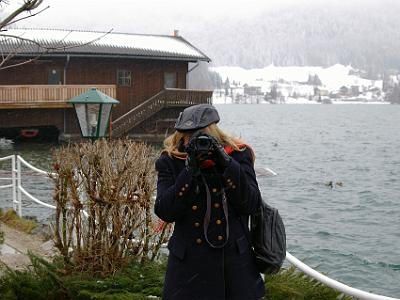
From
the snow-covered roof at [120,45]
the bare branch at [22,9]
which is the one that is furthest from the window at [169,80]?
the bare branch at [22,9]

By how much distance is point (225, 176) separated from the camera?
11.2ft

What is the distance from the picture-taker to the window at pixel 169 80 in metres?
39.8

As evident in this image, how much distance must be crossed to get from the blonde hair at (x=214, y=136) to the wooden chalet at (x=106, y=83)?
29.9 metres

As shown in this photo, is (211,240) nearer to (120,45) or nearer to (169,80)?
(120,45)

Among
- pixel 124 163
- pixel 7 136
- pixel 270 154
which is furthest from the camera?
pixel 270 154

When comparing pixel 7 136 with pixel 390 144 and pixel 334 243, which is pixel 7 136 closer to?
pixel 334 243

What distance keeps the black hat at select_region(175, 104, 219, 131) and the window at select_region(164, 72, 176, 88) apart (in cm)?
3637

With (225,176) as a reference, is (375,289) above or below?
below

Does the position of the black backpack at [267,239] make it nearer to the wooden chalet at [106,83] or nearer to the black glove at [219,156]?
the black glove at [219,156]

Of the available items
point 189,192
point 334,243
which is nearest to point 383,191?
point 334,243

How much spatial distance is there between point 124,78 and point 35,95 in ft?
24.2

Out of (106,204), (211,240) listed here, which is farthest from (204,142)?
(106,204)

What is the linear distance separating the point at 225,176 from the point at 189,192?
9.6 inches

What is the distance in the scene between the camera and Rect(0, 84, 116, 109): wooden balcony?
31.8 m
